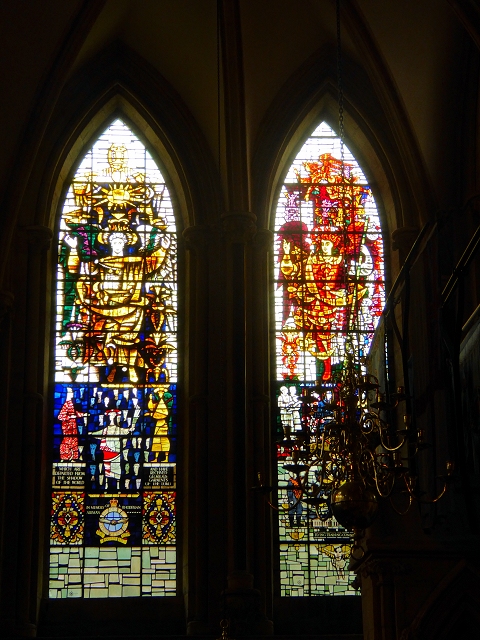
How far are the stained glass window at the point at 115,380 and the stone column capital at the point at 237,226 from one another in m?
0.87

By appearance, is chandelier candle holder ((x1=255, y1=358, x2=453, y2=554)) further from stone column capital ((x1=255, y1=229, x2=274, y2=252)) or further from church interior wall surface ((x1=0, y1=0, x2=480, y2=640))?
stone column capital ((x1=255, y1=229, x2=274, y2=252))

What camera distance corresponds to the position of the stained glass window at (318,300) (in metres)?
13.7

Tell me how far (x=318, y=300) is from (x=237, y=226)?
1.36 m

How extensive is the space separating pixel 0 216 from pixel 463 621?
6.76 m

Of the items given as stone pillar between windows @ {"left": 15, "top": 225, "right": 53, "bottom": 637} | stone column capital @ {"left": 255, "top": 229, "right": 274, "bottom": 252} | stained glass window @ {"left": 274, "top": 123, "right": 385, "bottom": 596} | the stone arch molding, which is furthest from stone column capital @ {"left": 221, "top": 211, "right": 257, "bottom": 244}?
stone pillar between windows @ {"left": 15, "top": 225, "right": 53, "bottom": 637}

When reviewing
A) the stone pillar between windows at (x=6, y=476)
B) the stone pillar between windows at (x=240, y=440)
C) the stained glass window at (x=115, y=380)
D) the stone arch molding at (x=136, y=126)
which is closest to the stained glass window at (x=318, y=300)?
the stone pillar between windows at (x=240, y=440)

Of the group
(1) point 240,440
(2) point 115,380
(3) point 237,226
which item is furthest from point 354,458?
(3) point 237,226

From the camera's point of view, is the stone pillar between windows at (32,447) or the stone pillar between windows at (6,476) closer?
the stone pillar between windows at (6,476)

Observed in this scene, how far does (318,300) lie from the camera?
1492 centimetres

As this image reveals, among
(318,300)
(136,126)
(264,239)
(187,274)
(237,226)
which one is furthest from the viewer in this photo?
(136,126)

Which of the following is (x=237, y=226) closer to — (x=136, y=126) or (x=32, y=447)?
(x=136, y=126)

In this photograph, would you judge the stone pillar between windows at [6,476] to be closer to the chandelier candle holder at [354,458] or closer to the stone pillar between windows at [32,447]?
the stone pillar between windows at [32,447]

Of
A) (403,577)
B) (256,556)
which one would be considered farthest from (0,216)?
(403,577)

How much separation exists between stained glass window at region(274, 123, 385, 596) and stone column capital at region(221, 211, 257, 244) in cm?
75
